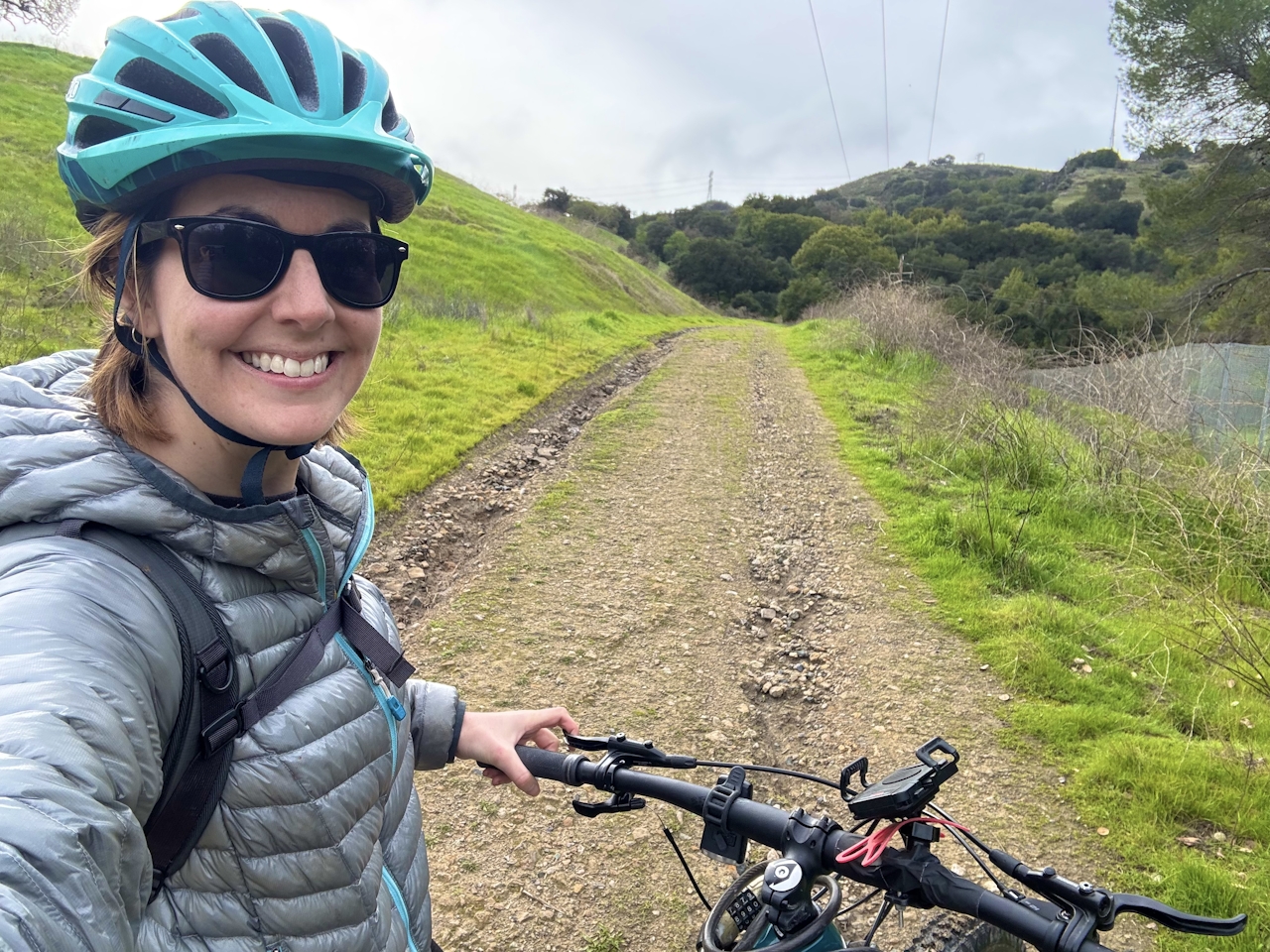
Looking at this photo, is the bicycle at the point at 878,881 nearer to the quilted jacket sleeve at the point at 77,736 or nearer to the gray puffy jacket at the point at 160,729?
the gray puffy jacket at the point at 160,729

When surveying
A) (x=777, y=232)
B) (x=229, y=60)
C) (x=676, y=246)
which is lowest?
(x=229, y=60)

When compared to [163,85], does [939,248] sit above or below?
above

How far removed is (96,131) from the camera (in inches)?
55.3

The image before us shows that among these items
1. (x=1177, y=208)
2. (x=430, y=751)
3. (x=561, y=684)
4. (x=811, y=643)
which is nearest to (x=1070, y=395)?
(x=811, y=643)

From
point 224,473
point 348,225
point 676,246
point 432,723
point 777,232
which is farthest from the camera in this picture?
point 777,232

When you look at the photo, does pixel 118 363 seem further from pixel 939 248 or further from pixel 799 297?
pixel 939 248

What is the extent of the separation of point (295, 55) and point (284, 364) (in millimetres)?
697

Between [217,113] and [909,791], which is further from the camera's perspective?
[217,113]

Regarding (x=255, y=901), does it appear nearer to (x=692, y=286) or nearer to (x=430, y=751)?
(x=430, y=751)

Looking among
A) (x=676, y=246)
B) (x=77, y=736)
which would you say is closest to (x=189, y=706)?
(x=77, y=736)

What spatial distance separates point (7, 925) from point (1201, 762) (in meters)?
4.39

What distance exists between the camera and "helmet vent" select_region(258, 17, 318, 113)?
4.85 ft

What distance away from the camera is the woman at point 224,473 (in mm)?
1016

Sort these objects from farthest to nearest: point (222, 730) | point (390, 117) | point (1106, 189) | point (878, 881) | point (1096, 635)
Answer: point (1106, 189) < point (1096, 635) < point (390, 117) < point (878, 881) < point (222, 730)
